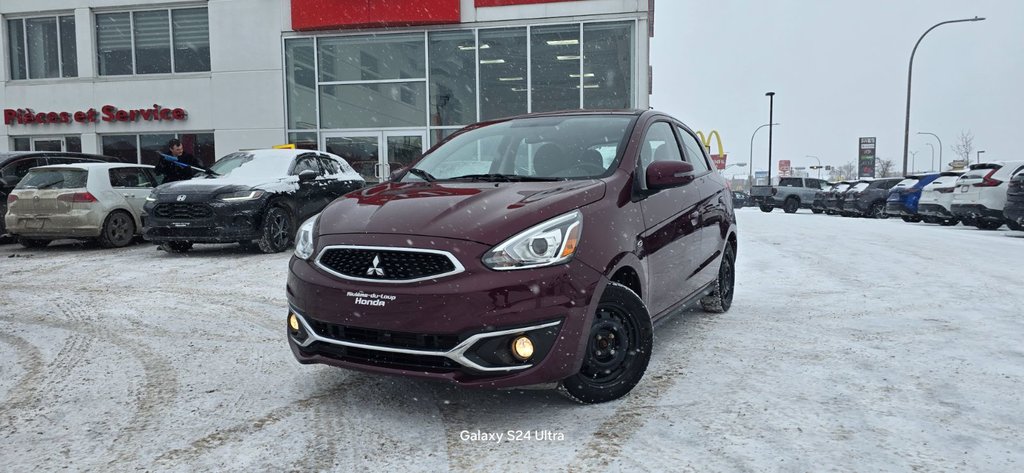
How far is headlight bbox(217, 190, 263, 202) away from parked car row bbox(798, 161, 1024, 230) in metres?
12.9

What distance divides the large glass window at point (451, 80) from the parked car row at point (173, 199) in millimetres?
6737

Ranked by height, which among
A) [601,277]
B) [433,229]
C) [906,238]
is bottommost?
[906,238]

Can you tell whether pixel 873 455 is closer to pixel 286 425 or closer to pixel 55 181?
pixel 286 425

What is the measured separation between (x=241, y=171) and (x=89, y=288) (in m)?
3.28

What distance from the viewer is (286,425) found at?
9.75ft

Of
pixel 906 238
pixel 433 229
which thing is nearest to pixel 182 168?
pixel 433 229

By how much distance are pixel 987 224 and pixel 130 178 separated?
18.0 meters

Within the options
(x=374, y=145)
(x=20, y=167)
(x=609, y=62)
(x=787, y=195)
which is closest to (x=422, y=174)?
(x=20, y=167)

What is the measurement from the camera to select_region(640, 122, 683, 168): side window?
13.0 ft

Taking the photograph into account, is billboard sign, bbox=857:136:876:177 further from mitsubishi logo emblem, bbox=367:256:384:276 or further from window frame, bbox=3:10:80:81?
mitsubishi logo emblem, bbox=367:256:384:276

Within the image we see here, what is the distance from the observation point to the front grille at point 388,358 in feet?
9.13

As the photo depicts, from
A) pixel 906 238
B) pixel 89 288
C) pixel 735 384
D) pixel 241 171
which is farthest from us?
pixel 906 238

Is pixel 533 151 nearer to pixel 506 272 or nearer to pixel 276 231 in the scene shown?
pixel 506 272

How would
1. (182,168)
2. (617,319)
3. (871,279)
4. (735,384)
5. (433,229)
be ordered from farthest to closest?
(182,168) → (871,279) → (735,384) → (617,319) → (433,229)
